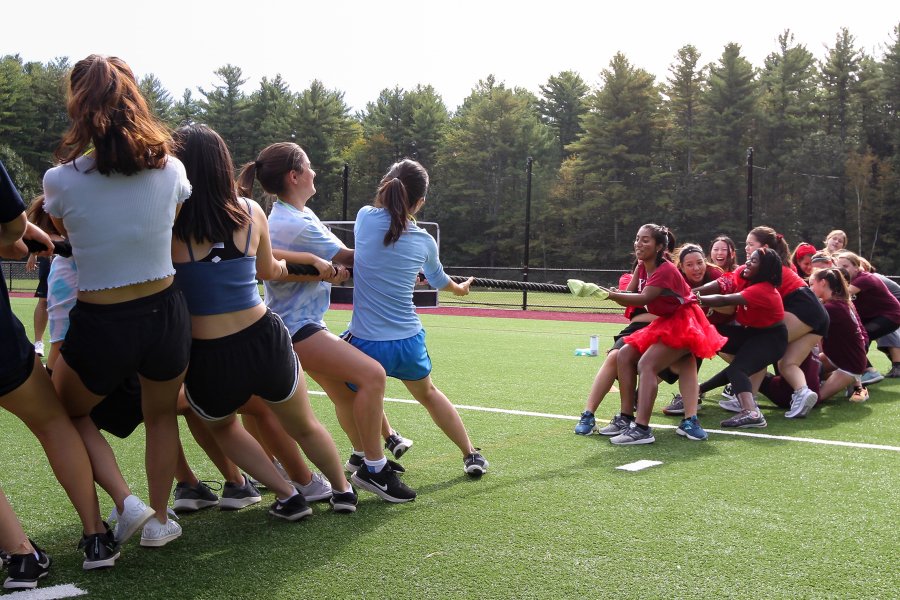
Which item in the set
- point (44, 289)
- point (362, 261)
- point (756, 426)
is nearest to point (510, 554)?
point (362, 261)

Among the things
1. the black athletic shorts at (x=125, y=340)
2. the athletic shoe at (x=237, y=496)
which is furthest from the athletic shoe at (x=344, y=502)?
the black athletic shorts at (x=125, y=340)

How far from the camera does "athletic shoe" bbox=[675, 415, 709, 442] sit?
6.50 metres

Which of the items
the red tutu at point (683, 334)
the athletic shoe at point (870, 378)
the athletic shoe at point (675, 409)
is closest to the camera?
the red tutu at point (683, 334)

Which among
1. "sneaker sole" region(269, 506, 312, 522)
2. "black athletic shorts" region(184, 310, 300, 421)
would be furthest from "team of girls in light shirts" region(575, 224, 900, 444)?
"black athletic shorts" region(184, 310, 300, 421)

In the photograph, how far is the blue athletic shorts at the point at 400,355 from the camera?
4895 millimetres

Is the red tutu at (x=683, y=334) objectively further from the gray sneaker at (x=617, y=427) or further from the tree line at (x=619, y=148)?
the tree line at (x=619, y=148)

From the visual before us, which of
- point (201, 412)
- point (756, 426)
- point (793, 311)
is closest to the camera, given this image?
point (201, 412)

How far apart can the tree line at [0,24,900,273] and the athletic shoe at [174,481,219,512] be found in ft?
152

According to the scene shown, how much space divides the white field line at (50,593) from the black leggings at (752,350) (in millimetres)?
5535

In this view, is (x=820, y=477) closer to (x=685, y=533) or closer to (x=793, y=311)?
(x=685, y=533)

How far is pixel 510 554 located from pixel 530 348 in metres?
9.89

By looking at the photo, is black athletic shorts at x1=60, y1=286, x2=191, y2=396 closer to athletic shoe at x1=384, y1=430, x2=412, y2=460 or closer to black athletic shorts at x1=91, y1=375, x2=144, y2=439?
black athletic shorts at x1=91, y1=375, x2=144, y2=439

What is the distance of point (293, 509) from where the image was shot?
4297 millimetres

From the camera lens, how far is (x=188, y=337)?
3.62m
